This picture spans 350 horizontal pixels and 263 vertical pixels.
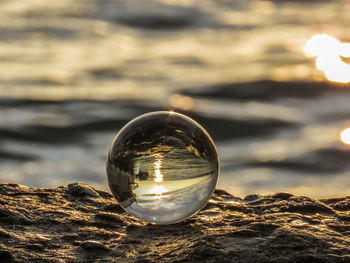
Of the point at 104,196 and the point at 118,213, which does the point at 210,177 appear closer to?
the point at 118,213

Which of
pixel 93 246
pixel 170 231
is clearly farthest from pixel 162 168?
pixel 93 246

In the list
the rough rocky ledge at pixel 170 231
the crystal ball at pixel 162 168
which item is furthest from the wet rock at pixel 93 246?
the crystal ball at pixel 162 168

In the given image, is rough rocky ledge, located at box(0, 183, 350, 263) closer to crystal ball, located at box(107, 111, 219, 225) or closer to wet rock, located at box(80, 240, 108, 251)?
wet rock, located at box(80, 240, 108, 251)

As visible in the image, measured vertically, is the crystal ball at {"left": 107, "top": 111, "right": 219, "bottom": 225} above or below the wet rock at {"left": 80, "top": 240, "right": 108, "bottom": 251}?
above

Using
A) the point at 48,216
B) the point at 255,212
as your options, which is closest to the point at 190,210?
the point at 255,212

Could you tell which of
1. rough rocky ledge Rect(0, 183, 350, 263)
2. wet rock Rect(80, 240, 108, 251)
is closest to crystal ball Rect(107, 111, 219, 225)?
rough rocky ledge Rect(0, 183, 350, 263)
